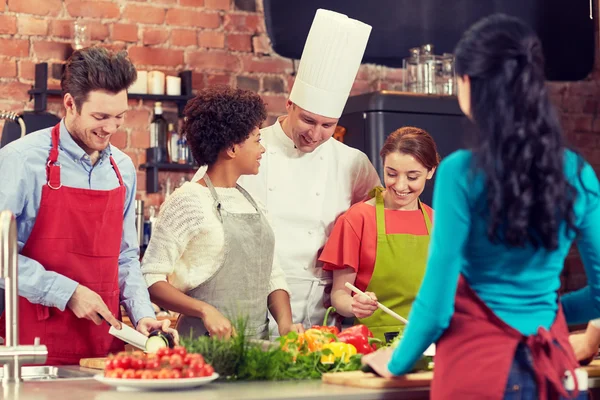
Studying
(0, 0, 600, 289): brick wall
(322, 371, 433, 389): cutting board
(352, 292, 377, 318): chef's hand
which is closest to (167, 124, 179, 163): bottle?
(0, 0, 600, 289): brick wall

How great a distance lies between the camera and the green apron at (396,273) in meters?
2.79

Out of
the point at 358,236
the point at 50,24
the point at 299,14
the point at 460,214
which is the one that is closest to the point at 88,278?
the point at 358,236

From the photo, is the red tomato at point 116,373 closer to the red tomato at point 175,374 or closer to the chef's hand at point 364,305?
the red tomato at point 175,374

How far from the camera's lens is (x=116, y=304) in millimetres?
2646

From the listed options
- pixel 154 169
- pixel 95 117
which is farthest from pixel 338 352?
pixel 154 169

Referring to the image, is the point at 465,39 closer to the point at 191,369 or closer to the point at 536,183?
the point at 536,183

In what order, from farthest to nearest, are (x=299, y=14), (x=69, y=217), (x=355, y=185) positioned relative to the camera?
1. (x=299, y=14)
2. (x=355, y=185)
3. (x=69, y=217)

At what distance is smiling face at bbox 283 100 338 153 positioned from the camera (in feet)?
9.71

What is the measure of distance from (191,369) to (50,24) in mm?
2937

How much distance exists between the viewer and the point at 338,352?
6.88 ft

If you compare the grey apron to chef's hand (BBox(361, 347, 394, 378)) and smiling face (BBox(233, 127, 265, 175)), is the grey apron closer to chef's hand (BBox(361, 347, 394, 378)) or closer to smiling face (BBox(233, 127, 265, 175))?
smiling face (BBox(233, 127, 265, 175))

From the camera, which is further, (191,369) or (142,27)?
(142,27)

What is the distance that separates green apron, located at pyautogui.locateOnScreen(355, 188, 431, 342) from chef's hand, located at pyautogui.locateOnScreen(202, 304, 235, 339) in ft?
1.67

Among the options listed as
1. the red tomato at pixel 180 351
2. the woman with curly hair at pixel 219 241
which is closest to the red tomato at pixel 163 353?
the red tomato at pixel 180 351
